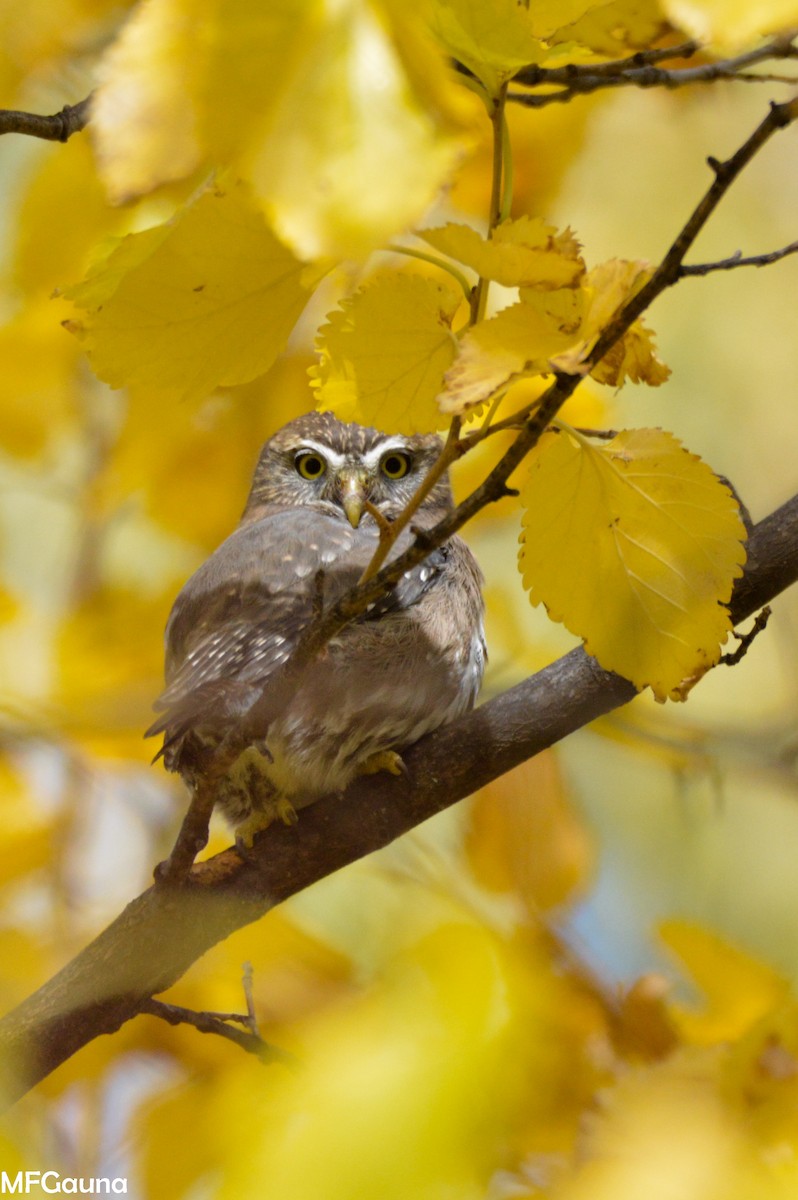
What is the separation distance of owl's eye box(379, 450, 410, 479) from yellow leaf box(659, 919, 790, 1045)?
1845mm

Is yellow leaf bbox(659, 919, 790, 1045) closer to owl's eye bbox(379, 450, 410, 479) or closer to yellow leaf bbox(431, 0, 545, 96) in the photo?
yellow leaf bbox(431, 0, 545, 96)

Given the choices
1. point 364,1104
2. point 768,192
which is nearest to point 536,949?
point 364,1104

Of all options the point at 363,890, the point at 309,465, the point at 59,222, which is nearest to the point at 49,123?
the point at 59,222

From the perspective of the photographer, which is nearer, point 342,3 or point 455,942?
point 342,3

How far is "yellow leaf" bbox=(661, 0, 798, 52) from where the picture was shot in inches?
22.0

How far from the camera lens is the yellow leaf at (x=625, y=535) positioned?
0.92 meters

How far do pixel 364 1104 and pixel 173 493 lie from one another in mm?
1686

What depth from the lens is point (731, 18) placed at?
1.84 feet

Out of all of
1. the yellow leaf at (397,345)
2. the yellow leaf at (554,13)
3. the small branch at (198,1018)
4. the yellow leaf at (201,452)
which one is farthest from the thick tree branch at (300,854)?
the yellow leaf at (554,13)

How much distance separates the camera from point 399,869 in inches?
73.0

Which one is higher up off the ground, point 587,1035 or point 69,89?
point 69,89

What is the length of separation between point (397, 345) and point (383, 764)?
1319 millimetres

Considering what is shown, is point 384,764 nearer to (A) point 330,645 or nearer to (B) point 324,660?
(A) point 330,645

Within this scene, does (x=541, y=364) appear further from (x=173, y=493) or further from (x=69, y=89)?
(x=173, y=493)
